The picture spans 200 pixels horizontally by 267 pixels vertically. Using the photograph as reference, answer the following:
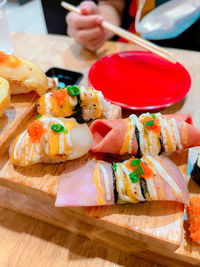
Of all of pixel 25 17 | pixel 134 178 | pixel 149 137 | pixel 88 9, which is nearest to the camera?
pixel 134 178

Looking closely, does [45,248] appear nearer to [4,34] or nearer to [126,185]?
[126,185]

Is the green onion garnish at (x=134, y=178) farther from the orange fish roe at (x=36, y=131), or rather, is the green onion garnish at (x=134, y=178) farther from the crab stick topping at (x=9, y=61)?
the crab stick topping at (x=9, y=61)

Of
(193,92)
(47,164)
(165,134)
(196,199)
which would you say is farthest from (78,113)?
(193,92)

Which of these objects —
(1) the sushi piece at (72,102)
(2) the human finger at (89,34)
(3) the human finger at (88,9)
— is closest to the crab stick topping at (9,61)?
(1) the sushi piece at (72,102)

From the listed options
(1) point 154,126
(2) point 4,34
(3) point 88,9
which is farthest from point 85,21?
(1) point 154,126

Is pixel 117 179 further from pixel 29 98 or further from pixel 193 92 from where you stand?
pixel 193 92

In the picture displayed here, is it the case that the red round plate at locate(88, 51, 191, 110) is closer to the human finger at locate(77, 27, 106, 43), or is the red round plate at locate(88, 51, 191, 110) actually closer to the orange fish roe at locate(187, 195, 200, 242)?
the human finger at locate(77, 27, 106, 43)

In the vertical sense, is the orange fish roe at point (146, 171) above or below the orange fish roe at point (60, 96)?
below
